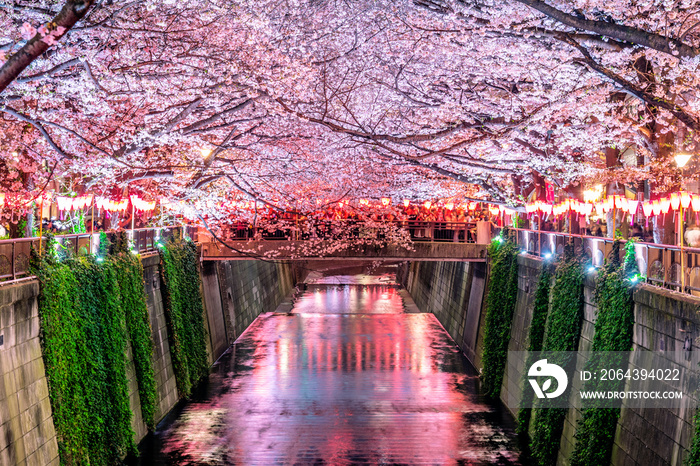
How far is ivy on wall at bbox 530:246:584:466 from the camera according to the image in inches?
504

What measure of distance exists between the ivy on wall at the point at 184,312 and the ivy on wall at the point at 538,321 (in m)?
9.92

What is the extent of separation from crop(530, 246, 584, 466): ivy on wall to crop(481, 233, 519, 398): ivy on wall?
440 cm

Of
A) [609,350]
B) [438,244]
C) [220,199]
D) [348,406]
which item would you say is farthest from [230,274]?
[609,350]

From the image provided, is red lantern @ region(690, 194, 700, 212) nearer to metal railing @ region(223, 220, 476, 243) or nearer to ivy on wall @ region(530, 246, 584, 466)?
ivy on wall @ region(530, 246, 584, 466)

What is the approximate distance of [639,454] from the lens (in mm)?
9250

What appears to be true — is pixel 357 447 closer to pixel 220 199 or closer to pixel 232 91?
pixel 232 91

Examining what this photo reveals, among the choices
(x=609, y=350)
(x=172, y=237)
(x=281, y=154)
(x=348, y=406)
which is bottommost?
(x=348, y=406)

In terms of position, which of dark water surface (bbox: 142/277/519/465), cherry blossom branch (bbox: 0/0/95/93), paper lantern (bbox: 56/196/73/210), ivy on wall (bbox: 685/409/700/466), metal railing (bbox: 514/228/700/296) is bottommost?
dark water surface (bbox: 142/277/519/465)

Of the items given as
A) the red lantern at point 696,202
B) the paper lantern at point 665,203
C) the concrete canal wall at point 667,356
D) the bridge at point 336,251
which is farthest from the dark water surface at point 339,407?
the red lantern at point 696,202

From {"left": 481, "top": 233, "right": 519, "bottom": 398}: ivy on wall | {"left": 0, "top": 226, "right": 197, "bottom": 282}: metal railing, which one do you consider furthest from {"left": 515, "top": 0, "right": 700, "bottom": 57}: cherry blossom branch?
{"left": 481, "top": 233, "right": 519, "bottom": 398}: ivy on wall

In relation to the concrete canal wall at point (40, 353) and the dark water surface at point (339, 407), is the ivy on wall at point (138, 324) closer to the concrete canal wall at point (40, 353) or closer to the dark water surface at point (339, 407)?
the concrete canal wall at point (40, 353)

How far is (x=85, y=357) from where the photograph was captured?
11.1 meters

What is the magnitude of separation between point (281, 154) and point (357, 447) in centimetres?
943

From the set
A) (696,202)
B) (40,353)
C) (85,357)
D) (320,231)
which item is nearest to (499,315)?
(696,202)
